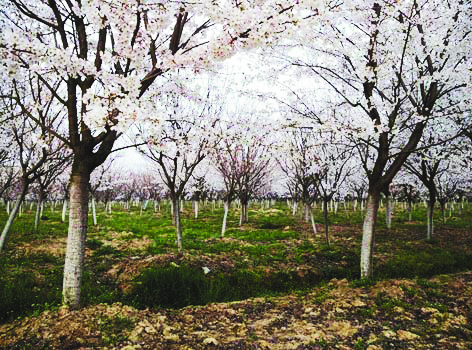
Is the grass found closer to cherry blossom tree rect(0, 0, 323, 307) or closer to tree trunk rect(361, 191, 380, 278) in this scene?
tree trunk rect(361, 191, 380, 278)

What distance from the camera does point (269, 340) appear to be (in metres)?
5.09

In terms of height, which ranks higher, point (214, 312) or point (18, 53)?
point (18, 53)

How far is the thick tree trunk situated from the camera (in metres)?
5.79

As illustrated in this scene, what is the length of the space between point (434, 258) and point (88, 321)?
40.2 feet

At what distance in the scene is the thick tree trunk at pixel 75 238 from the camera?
19.0 ft

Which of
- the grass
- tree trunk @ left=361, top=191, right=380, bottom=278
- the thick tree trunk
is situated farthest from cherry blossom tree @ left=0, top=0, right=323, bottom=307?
tree trunk @ left=361, top=191, right=380, bottom=278

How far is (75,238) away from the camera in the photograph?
5.80 meters

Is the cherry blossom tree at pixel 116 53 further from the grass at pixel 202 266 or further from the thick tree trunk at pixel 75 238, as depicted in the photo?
the grass at pixel 202 266

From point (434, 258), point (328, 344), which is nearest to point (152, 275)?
point (328, 344)

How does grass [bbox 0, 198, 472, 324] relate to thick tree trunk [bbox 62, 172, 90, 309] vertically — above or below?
below

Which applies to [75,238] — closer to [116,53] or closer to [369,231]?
[116,53]

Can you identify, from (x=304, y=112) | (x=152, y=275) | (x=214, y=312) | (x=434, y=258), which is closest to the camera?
(x=214, y=312)

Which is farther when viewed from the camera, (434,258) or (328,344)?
(434,258)

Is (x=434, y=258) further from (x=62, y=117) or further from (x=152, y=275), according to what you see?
(x=62, y=117)
